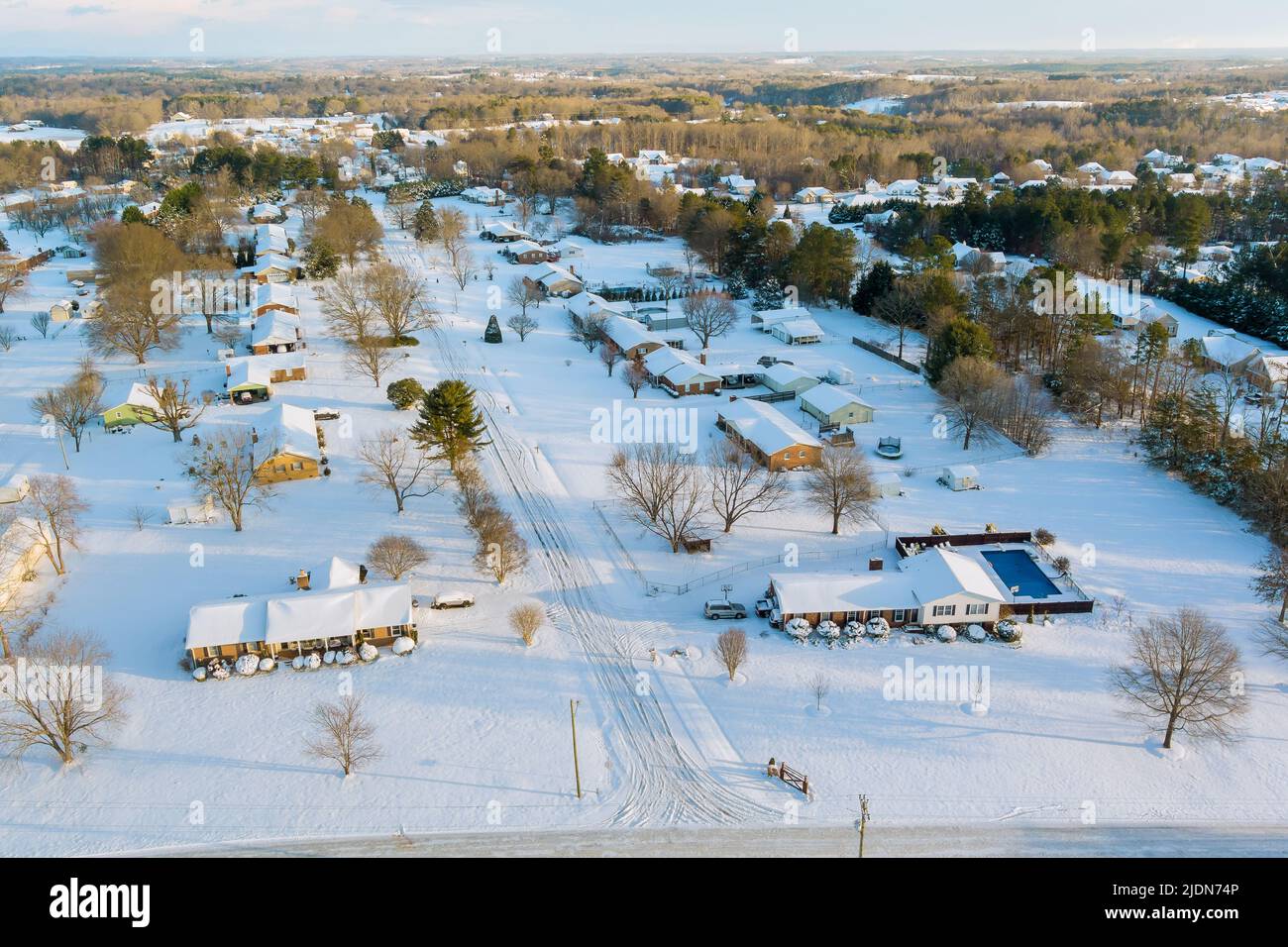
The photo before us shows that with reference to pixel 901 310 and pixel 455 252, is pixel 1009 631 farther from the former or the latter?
pixel 455 252

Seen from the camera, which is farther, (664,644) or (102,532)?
(102,532)

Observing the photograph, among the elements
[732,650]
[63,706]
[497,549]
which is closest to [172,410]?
[497,549]

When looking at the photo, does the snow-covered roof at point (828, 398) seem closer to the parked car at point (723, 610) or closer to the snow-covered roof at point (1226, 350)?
the parked car at point (723, 610)

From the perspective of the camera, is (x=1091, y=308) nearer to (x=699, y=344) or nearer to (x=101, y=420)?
(x=699, y=344)

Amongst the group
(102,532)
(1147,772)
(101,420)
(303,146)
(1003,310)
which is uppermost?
(303,146)

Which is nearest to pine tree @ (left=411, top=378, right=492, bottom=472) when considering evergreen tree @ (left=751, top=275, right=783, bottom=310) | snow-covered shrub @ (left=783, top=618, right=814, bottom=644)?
snow-covered shrub @ (left=783, top=618, right=814, bottom=644)

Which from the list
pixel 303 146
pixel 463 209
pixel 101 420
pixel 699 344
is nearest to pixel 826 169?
pixel 463 209
